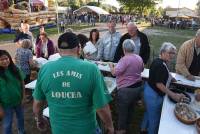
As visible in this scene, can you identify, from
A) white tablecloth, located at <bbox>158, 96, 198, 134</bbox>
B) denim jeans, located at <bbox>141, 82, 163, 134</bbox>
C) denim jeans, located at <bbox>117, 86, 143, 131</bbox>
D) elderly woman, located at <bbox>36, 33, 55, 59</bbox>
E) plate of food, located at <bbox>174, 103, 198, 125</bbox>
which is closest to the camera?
white tablecloth, located at <bbox>158, 96, 198, 134</bbox>

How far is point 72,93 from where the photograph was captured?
287 centimetres

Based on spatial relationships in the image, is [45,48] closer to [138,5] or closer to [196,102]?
[196,102]

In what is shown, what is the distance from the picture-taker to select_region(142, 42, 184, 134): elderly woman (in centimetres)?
464

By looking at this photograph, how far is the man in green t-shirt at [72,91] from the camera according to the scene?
2824 mm

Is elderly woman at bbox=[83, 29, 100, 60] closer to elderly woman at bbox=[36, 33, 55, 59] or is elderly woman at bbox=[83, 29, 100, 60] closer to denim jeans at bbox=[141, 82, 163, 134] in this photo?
elderly woman at bbox=[36, 33, 55, 59]

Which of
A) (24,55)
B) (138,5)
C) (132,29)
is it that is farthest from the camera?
(138,5)

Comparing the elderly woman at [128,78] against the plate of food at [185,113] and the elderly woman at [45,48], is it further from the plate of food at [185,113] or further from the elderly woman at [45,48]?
the elderly woman at [45,48]

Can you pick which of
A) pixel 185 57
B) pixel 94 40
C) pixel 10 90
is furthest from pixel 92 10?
pixel 10 90

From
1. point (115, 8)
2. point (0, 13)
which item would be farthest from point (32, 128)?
point (115, 8)

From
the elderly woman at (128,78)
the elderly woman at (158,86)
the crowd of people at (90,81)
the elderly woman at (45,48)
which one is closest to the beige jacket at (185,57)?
the crowd of people at (90,81)

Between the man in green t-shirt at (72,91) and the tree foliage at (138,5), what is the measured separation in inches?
2541

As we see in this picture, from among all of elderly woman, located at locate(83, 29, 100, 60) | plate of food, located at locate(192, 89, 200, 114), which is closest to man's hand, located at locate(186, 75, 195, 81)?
plate of food, located at locate(192, 89, 200, 114)

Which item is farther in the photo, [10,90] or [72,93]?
[10,90]

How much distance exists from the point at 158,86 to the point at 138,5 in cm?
6390
